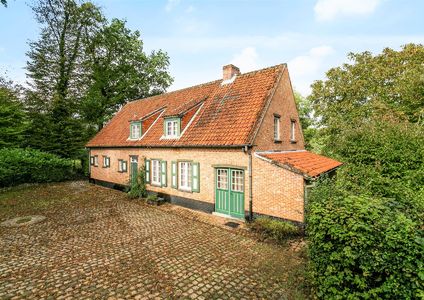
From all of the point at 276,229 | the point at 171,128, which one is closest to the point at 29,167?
the point at 171,128

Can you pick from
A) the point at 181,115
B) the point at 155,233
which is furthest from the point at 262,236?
the point at 181,115

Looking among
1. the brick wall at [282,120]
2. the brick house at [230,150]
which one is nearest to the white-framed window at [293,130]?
the brick house at [230,150]

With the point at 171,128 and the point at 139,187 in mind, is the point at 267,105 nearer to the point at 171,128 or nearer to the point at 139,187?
the point at 171,128

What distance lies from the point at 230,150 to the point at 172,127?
17.3ft

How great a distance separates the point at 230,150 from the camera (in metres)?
12.0

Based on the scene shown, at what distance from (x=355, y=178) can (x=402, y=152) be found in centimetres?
262

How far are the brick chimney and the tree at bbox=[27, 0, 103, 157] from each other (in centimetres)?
1921

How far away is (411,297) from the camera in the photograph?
13.5 feet

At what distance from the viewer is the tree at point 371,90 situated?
2006 centimetres

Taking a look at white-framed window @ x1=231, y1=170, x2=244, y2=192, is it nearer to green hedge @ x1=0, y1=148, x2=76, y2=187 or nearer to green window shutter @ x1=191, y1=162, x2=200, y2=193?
green window shutter @ x1=191, y1=162, x2=200, y2=193

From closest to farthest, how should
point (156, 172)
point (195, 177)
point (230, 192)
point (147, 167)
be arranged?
point (230, 192) → point (195, 177) → point (156, 172) → point (147, 167)

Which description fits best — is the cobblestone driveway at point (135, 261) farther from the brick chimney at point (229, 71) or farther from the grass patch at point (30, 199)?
the brick chimney at point (229, 71)

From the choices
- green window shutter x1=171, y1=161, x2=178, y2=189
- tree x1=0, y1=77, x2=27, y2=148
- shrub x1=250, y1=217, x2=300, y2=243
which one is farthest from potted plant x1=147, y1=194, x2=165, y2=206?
tree x1=0, y1=77, x2=27, y2=148

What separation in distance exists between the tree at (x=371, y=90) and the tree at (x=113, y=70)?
22.2 meters
